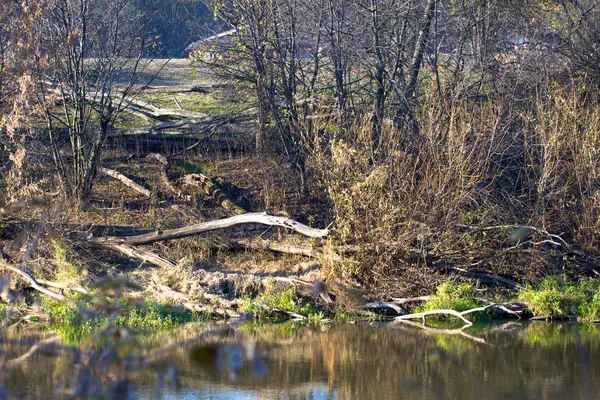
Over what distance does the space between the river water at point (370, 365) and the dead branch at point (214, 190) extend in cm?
474

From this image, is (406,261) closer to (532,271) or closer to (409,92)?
(532,271)

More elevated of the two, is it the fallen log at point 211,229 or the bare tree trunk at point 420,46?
the bare tree trunk at point 420,46

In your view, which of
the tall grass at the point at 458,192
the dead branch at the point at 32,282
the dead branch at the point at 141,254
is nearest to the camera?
the dead branch at the point at 32,282

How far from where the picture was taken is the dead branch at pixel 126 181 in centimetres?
1592

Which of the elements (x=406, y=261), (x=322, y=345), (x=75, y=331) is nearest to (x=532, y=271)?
(x=406, y=261)

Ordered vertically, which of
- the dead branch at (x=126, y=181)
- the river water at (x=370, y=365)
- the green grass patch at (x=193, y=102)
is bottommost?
the river water at (x=370, y=365)

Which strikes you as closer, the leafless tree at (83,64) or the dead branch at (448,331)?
the dead branch at (448,331)

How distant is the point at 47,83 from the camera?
47.1 feet

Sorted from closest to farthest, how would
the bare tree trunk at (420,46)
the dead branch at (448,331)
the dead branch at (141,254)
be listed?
the dead branch at (448,331), the dead branch at (141,254), the bare tree trunk at (420,46)

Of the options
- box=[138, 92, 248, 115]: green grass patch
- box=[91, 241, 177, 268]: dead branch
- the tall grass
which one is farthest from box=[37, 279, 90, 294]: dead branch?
box=[138, 92, 248, 115]: green grass patch

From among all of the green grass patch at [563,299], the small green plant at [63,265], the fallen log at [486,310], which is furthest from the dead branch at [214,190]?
the green grass patch at [563,299]

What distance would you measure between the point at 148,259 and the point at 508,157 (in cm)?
612

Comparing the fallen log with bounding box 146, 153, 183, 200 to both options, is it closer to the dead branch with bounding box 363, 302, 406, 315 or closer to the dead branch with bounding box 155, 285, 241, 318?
the dead branch with bounding box 155, 285, 241, 318

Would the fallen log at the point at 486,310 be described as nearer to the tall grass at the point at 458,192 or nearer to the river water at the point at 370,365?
the river water at the point at 370,365
